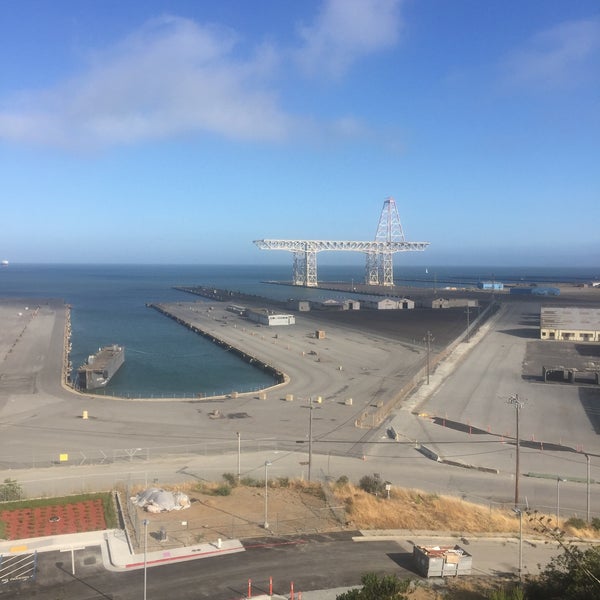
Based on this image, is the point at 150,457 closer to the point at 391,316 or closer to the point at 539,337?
the point at 539,337

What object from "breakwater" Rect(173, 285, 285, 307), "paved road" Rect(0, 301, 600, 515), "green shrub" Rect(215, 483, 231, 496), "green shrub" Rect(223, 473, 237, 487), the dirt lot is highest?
"breakwater" Rect(173, 285, 285, 307)

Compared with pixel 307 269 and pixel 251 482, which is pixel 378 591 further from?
pixel 307 269

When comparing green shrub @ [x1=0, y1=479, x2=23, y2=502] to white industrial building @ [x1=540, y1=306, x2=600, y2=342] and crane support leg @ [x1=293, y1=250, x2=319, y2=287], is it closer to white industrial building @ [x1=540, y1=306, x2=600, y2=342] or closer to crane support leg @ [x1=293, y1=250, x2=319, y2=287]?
white industrial building @ [x1=540, y1=306, x2=600, y2=342]

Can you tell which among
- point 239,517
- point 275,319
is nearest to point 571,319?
point 275,319

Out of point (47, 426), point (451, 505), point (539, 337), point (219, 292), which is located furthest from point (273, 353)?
point (219, 292)

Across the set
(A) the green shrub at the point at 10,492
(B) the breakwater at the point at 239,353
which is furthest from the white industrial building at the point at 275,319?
(A) the green shrub at the point at 10,492

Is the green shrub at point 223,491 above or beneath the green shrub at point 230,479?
above

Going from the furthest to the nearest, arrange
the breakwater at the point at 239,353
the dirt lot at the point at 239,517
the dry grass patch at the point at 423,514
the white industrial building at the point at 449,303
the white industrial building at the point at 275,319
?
1. the white industrial building at the point at 449,303
2. the white industrial building at the point at 275,319
3. the breakwater at the point at 239,353
4. the dry grass patch at the point at 423,514
5. the dirt lot at the point at 239,517

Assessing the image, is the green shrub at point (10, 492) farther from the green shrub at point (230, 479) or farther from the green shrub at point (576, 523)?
the green shrub at point (576, 523)

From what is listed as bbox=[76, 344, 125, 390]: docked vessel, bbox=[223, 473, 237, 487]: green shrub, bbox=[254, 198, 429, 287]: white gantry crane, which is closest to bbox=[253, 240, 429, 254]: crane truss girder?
bbox=[254, 198, 429, 287]: white gantry crane

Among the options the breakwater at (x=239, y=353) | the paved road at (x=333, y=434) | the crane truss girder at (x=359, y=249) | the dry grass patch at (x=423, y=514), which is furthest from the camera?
the crane truss girder at (x=359, y=249)

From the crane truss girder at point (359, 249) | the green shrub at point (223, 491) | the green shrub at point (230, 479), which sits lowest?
the green shrub at point (230, 479)
